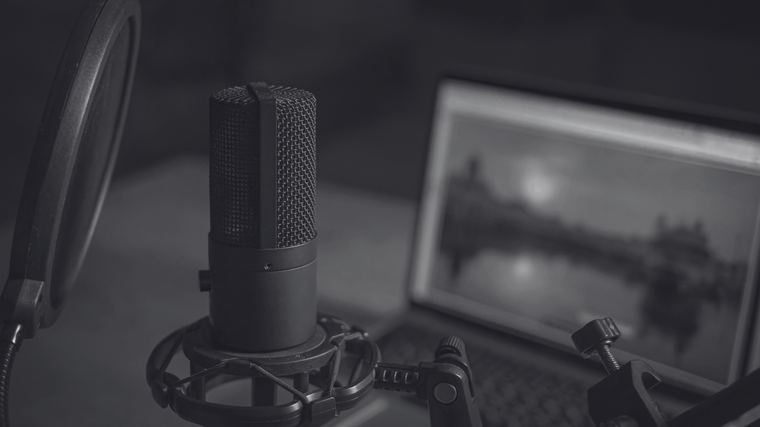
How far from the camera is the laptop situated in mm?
776

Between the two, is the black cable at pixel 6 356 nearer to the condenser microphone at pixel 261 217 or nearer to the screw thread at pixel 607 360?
the condenser microphone at pixel 261 217

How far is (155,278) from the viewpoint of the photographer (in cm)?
103

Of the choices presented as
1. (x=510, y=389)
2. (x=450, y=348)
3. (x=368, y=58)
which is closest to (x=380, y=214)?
(x=368, y=58)

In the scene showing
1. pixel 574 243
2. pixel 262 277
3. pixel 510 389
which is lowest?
pixel 510 389

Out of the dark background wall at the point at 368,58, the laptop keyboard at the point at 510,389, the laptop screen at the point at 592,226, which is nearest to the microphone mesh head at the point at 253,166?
the laptop keyboard at the point at 510,389

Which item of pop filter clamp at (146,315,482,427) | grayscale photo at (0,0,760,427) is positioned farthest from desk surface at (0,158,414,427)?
pop filter clamp at (146,315,482,427)

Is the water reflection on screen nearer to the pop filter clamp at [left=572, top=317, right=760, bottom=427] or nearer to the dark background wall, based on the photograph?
the dark background wall

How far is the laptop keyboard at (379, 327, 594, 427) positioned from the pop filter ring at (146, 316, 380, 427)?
1.12 ft

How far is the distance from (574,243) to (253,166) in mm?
625

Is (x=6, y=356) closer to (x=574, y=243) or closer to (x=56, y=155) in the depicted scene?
(x=56, y=155)

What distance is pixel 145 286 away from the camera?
101cm

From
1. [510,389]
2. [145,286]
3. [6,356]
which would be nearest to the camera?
[6,356]

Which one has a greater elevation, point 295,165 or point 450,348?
point 295,165

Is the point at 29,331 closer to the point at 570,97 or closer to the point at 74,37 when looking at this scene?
the point at 74,37
